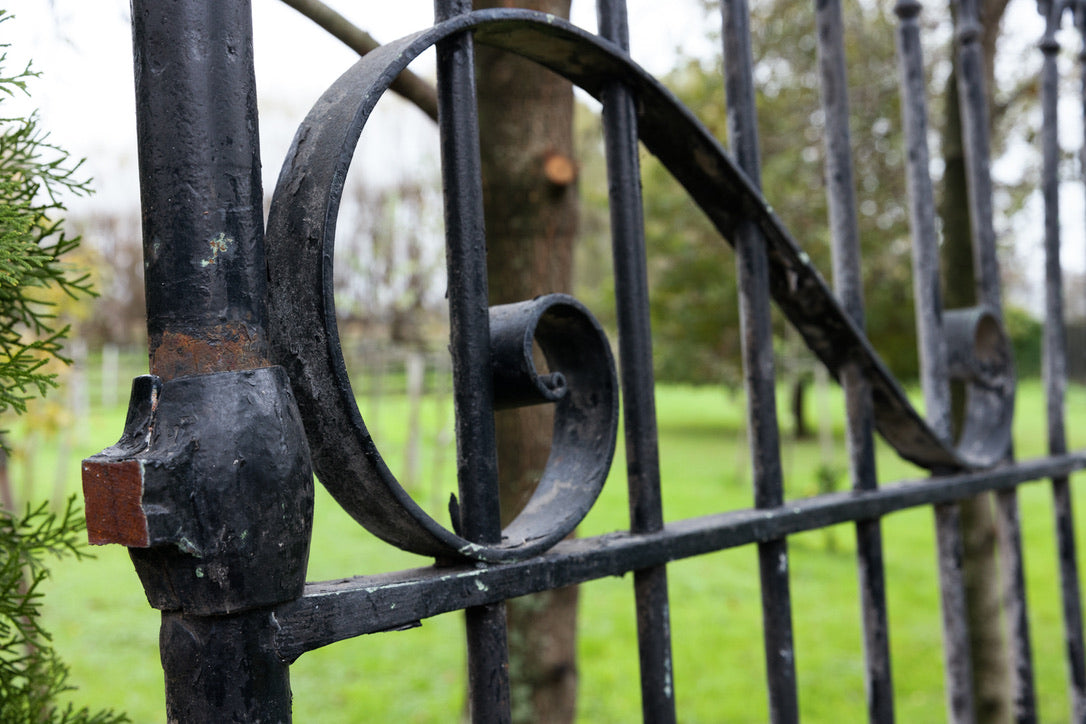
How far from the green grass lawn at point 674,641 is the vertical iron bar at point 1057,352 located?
115 inches

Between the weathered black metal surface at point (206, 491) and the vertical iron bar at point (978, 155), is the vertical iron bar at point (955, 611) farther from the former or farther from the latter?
the weathered black metal surface at point (206, 491)

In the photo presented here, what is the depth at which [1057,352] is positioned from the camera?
196cm

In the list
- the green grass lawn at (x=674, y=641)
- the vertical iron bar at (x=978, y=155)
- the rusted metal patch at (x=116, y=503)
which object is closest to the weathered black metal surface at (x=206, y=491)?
the rusted metal patch at (x=116, y=503)

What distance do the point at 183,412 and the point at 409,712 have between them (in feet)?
14.1

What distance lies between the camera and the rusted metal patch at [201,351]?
716 millimetres

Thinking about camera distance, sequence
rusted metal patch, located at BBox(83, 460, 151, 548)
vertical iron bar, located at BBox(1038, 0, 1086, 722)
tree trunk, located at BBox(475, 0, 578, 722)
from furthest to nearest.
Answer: tree trunk, located at BBox(475, 0, 578, 722) → vertical iron bar, located at BBox(1038, 0, 1086, 722) → rusted metal patch, located at BBox(83, 460, 151, 548)

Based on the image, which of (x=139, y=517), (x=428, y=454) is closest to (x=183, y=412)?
(x=139, y=517)

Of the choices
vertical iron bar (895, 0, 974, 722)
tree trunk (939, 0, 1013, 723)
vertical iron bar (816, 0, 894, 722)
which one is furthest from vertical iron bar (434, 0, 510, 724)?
tree trunk (939, 0, 1013, 723)

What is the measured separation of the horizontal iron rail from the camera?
75 cm

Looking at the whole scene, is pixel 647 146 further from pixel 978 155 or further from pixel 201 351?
pixel 978 155

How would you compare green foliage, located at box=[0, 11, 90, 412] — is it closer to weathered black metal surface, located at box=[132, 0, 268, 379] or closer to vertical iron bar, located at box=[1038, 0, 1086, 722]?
weathered black metal surface, located at box=[132, 0, 268, 379]

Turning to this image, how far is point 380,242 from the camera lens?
11383mm

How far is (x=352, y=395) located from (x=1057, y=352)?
1.80 meters

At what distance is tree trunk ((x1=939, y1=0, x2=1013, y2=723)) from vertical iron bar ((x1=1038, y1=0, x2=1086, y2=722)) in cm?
144
